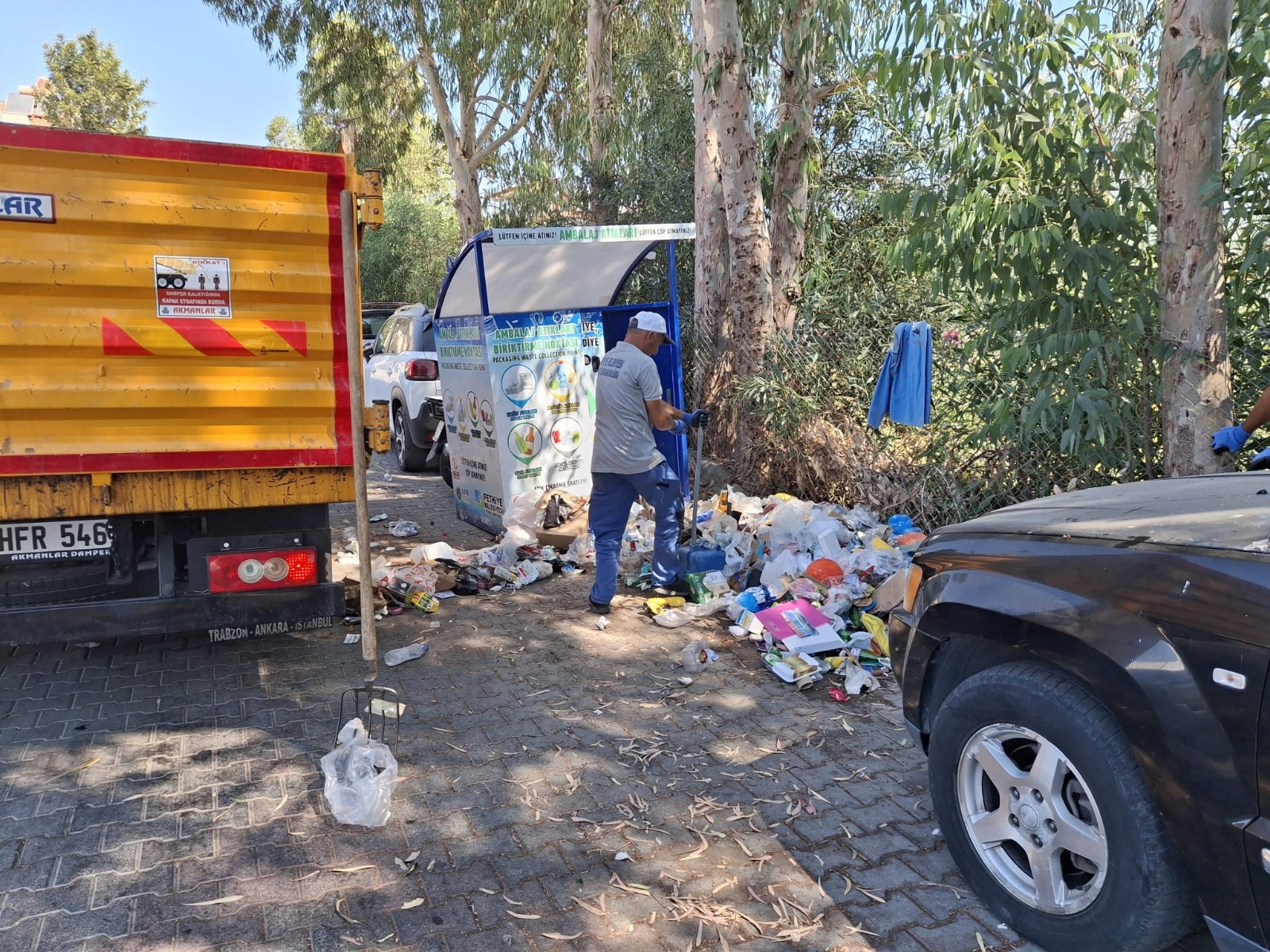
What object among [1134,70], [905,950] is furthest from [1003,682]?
[1134,70]

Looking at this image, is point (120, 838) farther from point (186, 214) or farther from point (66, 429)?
point (186, 214)

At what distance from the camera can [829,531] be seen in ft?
21.9

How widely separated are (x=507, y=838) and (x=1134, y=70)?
17.9 feet

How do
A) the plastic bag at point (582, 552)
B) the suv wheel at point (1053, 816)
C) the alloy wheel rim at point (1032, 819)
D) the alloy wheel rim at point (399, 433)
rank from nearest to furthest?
the suv wheel at point (1053, 816) < the alloy wheel rim at point (1032, 819) < the plastic bag at point (582, 552) < the alloy wheel rim at point (399, 433)

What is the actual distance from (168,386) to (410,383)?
7122 mm

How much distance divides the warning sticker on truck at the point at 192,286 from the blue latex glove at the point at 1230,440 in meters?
4.56

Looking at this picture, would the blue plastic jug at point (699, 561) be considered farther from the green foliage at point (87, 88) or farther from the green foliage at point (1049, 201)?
the green foliage at point (87, 88)

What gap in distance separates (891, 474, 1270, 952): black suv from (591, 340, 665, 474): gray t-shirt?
9.66 ft

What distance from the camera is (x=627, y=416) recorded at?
6.03 metres

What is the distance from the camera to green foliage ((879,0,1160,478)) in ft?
16.9

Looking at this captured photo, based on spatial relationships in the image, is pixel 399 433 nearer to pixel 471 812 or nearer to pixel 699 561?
pixel 699 561

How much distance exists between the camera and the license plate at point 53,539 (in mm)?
4004

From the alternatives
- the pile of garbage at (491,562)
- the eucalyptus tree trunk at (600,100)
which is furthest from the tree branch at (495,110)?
the pile of garbage at (491,562)

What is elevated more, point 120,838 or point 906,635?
point 906,635
